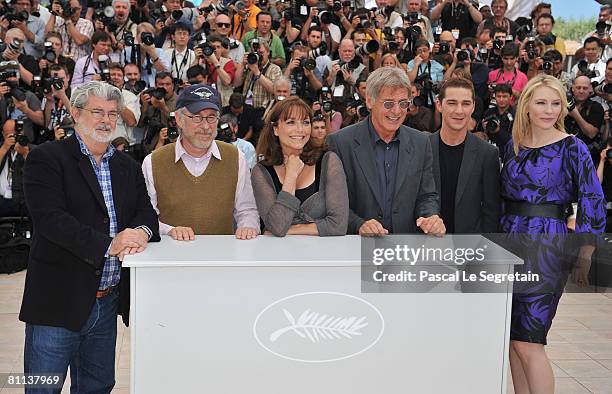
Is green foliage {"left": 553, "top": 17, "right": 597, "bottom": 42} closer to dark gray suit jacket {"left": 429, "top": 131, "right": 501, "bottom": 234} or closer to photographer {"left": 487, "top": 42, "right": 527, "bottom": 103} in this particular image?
photographer {"left": 487, "top": 42, "right": 527, "bottom": 103}

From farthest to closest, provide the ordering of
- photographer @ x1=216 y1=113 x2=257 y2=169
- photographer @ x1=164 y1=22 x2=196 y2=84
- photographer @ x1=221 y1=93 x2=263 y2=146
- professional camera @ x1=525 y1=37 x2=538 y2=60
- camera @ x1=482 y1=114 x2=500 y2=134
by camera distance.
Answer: professional camera @ x1=525 y1=37 x2=538 y2=60, photographer @ x1=164 y1=22 x2=196 y2=84, photographer @ x1=221 y1=93 x2=263 y2=146, camera @ x1=482 y1=114 x2=500 y2=134, photographer @ x1=216 y1=113 x2=257 y2=169

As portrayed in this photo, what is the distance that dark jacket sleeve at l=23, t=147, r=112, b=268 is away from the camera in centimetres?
248

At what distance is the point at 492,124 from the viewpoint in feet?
21.4

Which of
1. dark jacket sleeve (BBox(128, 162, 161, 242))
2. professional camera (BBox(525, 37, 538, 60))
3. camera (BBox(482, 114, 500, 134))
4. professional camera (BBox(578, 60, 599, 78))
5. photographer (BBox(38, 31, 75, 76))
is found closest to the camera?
dark jacket sleeve (BBox(128, 162, 161, 242))

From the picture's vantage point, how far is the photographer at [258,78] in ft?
24.6

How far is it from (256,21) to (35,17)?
243 centimetres

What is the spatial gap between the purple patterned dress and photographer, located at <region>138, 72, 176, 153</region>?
14.5 ft

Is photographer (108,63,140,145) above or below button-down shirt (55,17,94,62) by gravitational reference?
below

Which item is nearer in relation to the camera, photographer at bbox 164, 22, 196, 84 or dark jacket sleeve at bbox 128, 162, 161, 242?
dark jacket sleeve at bbox 128, 162, 161, 242

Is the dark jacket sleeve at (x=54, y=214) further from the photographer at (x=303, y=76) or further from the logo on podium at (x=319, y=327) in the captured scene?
the photographer at (x=303, y=76)

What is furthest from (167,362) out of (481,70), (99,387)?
(481,70)

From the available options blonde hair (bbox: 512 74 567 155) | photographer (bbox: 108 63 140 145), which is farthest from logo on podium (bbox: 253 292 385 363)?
photographer (bbox: 108 63 140 145)

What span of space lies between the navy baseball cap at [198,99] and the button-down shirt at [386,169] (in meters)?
0.65

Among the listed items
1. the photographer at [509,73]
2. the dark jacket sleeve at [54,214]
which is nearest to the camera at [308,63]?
the photographer at [509,73]
